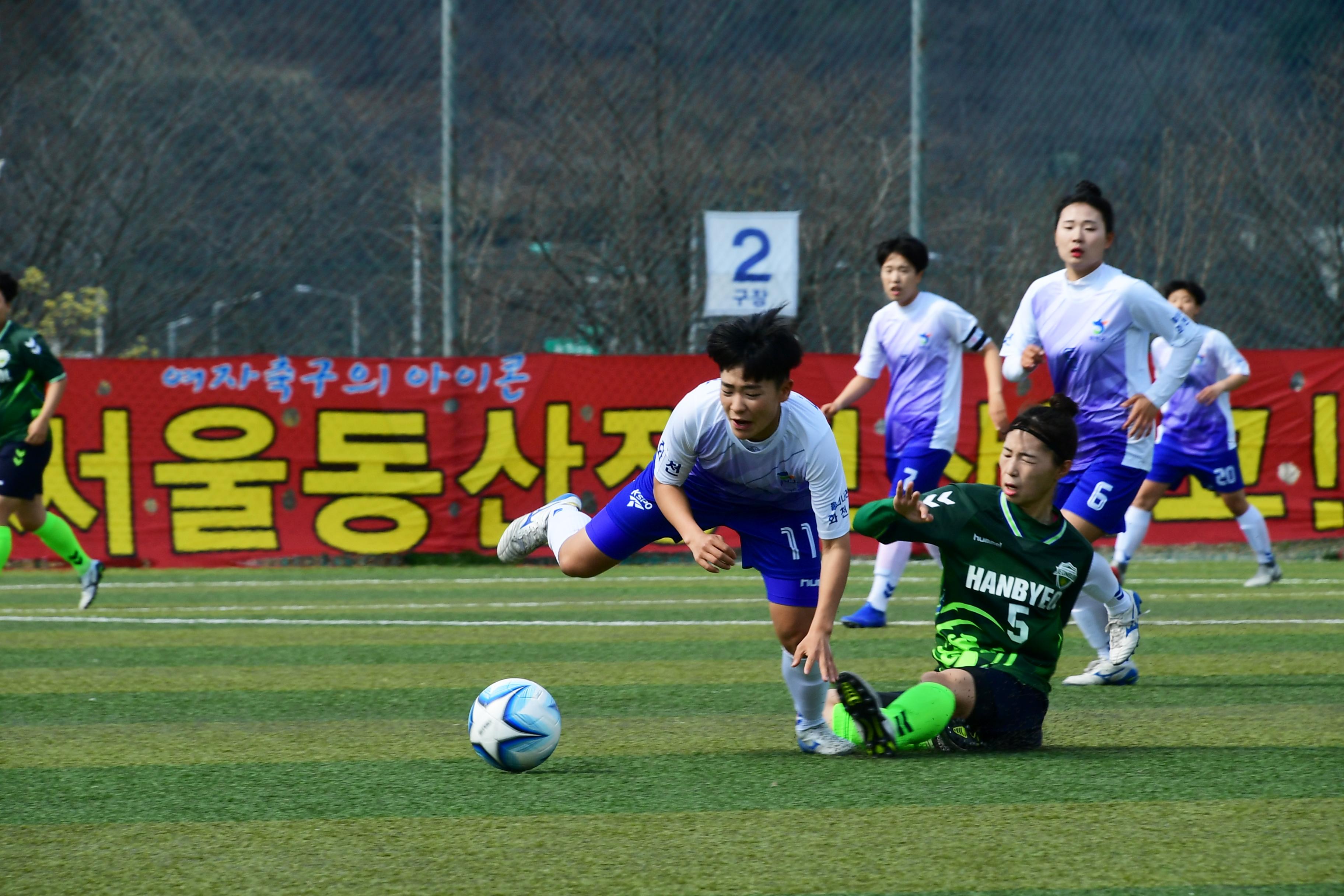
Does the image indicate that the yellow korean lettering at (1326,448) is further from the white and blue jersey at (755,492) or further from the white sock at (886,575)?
the white and blue jersey at (755,492)

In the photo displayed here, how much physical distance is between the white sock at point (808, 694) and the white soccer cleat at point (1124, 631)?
173cm

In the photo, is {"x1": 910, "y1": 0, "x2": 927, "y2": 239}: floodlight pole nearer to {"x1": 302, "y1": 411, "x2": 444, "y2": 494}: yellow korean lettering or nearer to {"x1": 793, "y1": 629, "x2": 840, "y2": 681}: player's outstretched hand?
{"x1": 302, "y1": 411, "x2": 444, "y2": 494}: yellow korean lettering

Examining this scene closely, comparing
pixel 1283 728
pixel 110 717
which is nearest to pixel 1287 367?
pixel 1283 728

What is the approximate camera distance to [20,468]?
930cm

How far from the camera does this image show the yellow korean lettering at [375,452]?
1309 cm

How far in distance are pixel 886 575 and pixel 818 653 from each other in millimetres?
4138

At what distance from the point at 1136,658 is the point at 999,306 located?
11.1 meters

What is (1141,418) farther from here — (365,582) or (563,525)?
(365,582)

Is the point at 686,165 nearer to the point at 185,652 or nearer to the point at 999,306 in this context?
the point at 999,306

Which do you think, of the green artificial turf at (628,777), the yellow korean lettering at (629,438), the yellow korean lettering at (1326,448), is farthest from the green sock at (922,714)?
the yellow korean lettering at (1326,448)

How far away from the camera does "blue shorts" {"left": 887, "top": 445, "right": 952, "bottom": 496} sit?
840cm

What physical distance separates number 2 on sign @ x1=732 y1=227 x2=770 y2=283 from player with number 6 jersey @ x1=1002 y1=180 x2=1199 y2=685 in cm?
743

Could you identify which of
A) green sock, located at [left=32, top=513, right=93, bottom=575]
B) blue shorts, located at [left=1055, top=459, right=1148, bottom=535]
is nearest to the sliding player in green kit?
blue shorts, located at [left=1055, top=459, right=1148, bottom=535]

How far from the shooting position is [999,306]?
1773 centimetres
